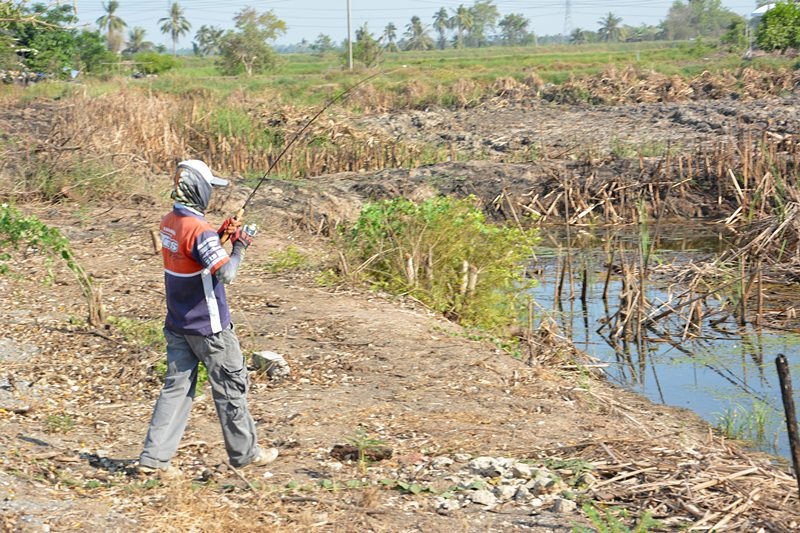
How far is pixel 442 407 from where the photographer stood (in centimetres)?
679

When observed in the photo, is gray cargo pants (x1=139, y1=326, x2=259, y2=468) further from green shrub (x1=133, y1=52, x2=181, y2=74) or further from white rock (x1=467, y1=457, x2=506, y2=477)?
green shrub (x1=133, y1=52, x2=181, y2=74)

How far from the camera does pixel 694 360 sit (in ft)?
33.3

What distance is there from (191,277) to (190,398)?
2.15 ft

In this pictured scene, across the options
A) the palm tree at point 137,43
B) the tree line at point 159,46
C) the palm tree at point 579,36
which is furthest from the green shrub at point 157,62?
the palm tree at point 579,36

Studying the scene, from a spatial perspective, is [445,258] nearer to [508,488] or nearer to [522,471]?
[522,471]

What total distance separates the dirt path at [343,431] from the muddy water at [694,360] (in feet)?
1.59

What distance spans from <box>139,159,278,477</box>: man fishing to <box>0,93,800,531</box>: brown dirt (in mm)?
250

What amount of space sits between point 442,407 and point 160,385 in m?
1.88

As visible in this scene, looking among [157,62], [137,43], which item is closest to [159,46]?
[137,43]

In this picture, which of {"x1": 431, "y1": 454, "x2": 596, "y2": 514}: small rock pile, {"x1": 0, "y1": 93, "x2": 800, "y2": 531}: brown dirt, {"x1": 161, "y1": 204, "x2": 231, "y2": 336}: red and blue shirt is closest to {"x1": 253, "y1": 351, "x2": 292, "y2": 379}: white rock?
{"x1": 0, "y1": 93, "x2": 800, "y2": 531}: brown dirt

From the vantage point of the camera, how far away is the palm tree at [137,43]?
283 feet

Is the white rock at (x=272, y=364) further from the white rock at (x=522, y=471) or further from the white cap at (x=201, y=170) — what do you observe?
the white rock at (x=522, y=471)

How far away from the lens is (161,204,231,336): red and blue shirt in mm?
5148

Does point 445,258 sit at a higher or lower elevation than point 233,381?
lower
